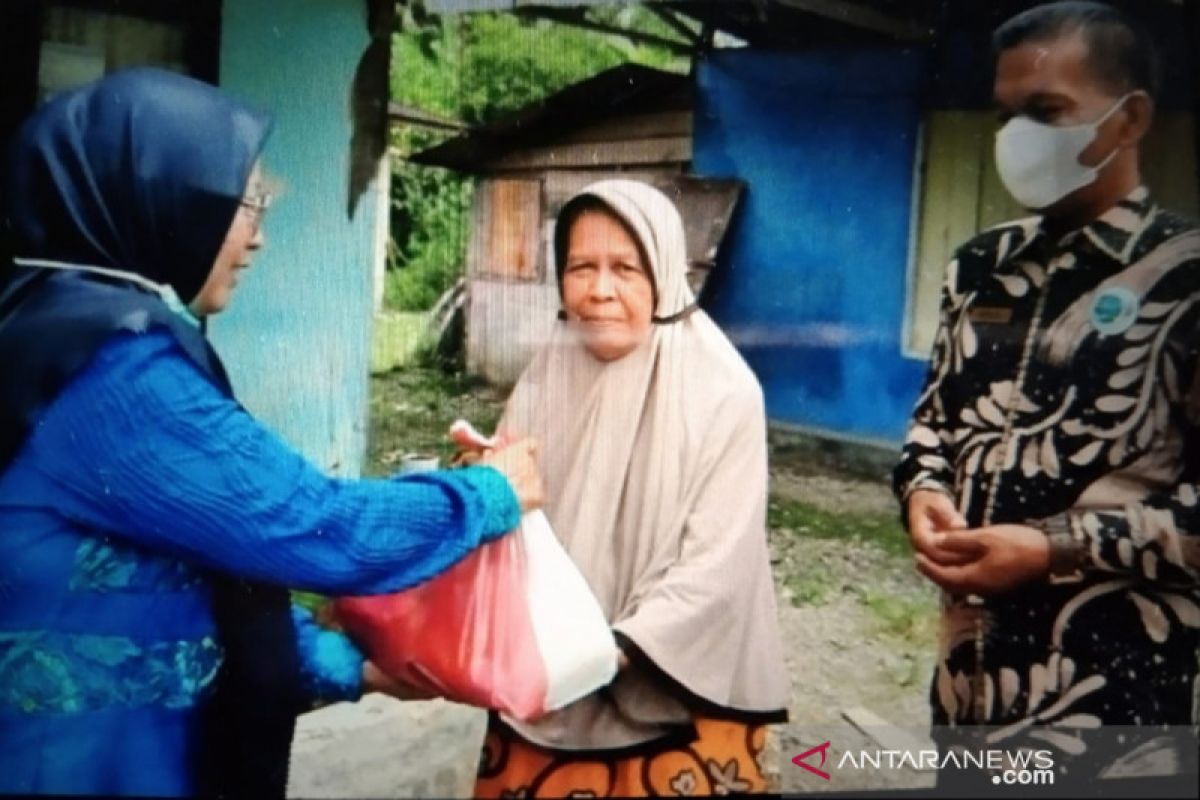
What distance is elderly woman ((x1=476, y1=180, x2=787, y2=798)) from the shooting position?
1.87 metres

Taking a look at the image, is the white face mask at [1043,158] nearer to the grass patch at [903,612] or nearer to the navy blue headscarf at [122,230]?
the grass patch at [903,612]

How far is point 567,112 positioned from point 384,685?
0.95 metres

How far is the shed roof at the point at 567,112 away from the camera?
1.89 metres

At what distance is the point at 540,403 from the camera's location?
190 centimetres

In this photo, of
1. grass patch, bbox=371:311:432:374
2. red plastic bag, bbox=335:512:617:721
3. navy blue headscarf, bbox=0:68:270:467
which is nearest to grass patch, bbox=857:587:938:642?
→ red plastic bag, bbox=335:512:617:721

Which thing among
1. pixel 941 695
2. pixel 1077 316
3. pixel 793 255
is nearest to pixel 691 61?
pixel 793 255

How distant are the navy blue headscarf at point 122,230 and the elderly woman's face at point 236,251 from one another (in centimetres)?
2

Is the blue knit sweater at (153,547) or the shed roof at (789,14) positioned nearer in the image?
the blue knit sweater at (153,547)

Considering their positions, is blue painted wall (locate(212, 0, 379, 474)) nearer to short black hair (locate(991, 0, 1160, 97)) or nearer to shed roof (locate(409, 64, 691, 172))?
shed roof (locate(409, 64, 691, 172))

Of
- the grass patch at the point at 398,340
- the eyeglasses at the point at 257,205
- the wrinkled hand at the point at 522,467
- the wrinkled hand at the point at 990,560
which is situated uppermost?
the eyeglasses at the point at 257,205

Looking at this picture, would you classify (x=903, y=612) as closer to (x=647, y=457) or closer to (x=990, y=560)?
(x=990, y=560)

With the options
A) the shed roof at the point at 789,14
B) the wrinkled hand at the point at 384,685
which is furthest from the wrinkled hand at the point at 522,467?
the shed roof at the point at 789,14

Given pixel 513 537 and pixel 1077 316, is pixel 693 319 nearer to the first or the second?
pixel 513 537

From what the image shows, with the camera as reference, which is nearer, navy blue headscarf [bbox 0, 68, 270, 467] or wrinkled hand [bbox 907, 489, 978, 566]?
navy blue headscarf [bbox 0, 68, 270, 467]
